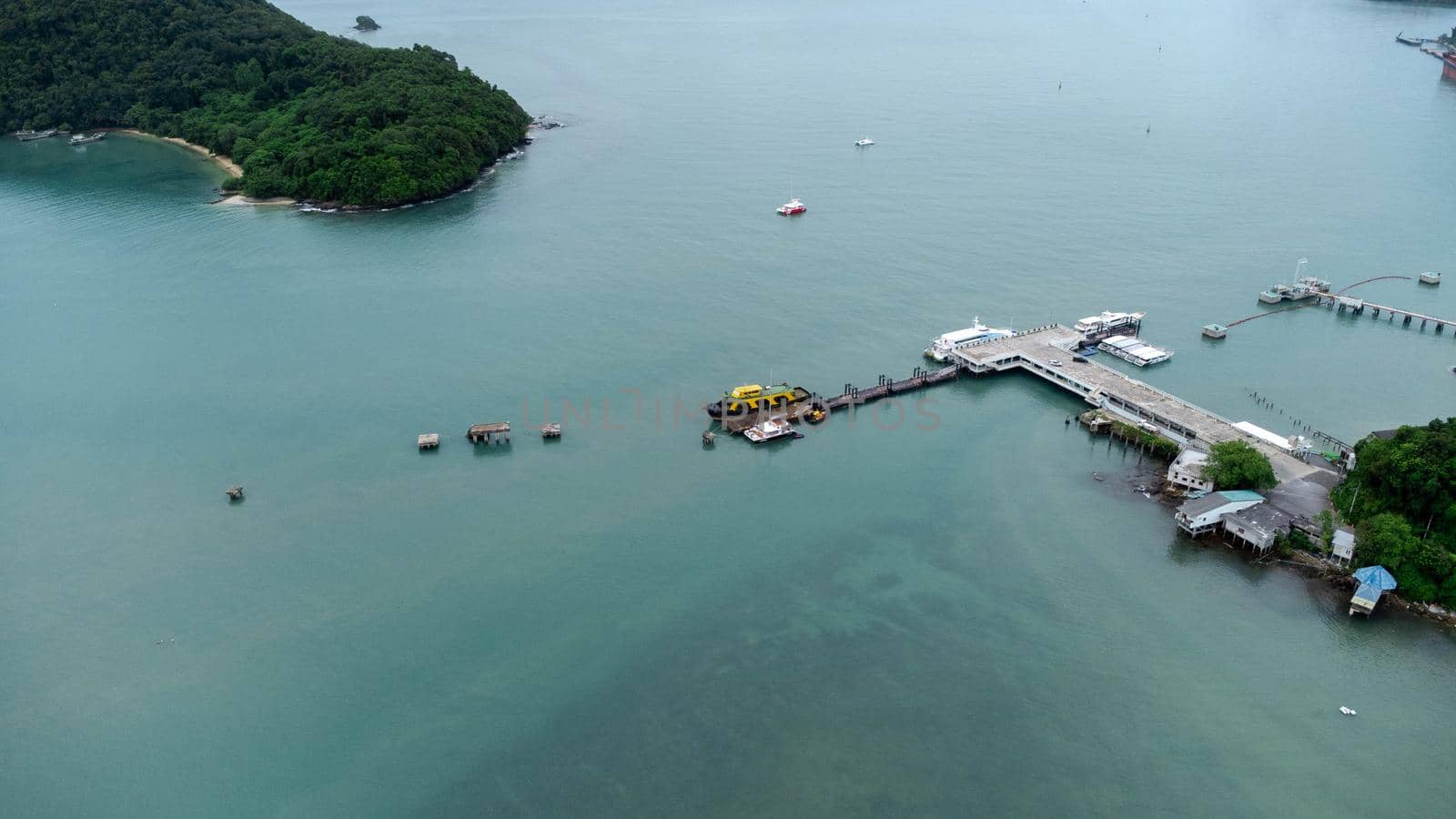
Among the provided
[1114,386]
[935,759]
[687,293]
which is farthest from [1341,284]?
[935,759]

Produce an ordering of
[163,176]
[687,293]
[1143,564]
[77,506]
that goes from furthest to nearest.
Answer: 1. [163,176]
2. [687,293]
3. [77,506]
4. [1143,564]

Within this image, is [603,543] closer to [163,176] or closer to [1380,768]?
[1380,768]

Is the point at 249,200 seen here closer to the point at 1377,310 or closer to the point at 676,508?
the point at 676,508

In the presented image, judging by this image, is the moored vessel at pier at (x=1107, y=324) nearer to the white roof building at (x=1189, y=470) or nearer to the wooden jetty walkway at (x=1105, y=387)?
the wooden jetty walkway at (x=1105, y=387)

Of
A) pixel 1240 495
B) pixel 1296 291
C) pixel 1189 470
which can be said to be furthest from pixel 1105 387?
pixel 1296 291

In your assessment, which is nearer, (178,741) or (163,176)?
(178,741)

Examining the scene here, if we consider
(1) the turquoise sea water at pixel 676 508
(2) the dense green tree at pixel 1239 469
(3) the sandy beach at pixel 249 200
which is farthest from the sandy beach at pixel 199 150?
(2) the dense green tree at pixel 1239 469
